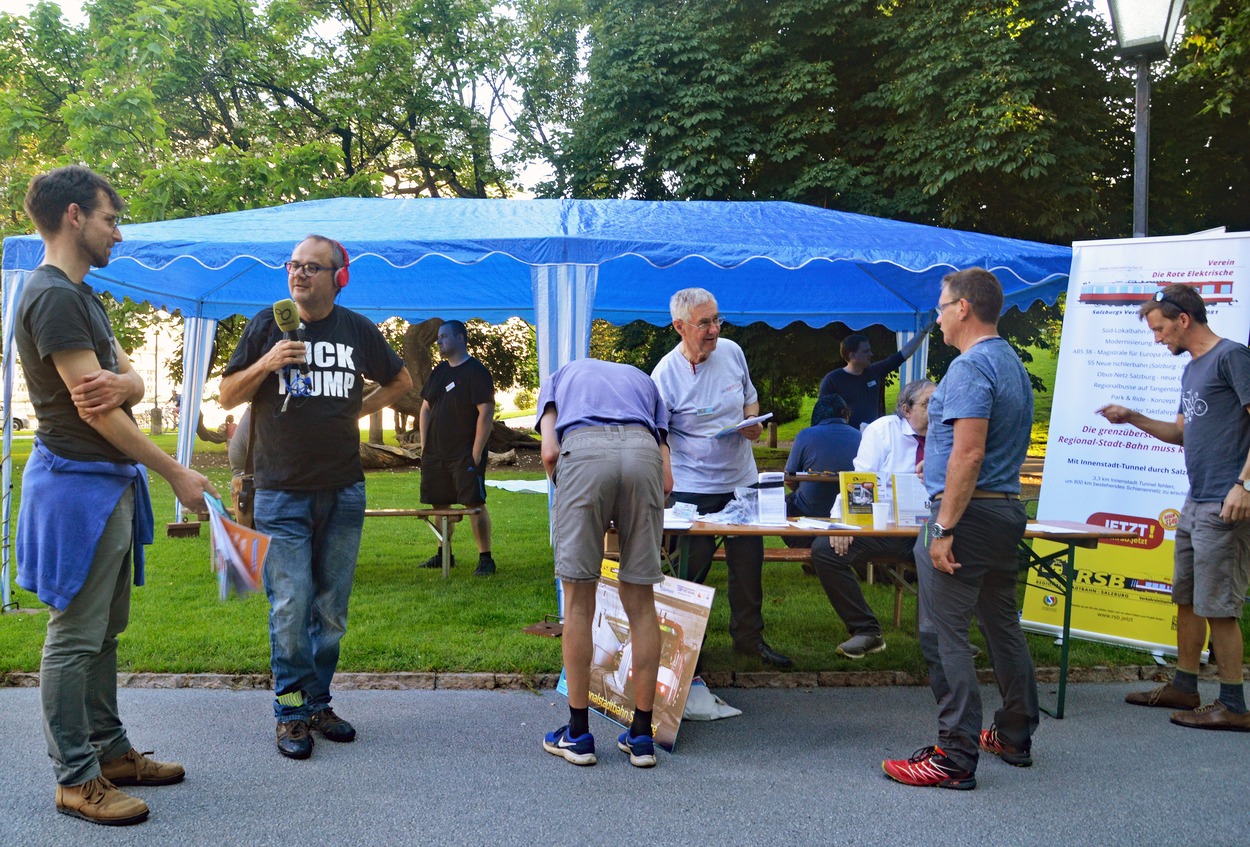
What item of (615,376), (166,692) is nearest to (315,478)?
(615,376)

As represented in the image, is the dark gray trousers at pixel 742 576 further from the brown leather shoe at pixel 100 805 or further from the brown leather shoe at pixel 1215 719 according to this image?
the brown leather shoe at pixel 100 805

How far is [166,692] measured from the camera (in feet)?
16.3

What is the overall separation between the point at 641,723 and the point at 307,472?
5.55 ft

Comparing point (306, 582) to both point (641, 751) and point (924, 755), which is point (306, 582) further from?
point (924, 755)

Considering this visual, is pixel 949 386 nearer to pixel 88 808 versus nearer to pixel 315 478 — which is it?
pixel 315 478

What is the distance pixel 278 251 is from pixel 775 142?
12.2m

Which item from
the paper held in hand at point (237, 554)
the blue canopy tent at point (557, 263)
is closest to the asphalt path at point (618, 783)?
the paper held in hand at point (237, 554)

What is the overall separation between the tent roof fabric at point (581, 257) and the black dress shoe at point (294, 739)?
336 cm

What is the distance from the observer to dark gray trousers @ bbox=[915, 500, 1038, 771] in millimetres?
3822

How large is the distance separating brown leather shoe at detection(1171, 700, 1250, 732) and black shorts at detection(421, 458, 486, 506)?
525cm

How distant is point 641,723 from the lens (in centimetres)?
408

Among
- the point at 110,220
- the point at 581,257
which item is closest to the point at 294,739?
the point at 110,220

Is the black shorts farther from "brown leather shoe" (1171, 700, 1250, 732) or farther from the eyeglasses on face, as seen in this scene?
"brown leather shoe" (1171, 700, 1250, 732)

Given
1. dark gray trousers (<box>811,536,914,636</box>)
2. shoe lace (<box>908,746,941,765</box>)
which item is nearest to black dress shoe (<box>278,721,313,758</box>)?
shoe lace (<box>908,746,941,765</box>)
